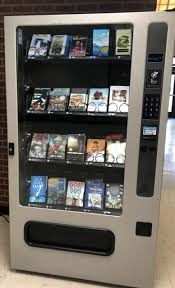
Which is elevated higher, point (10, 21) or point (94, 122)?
point (10, 21)

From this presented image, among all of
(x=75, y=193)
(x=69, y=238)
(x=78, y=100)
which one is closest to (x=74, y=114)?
(x=78, y=100)

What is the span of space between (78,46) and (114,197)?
1106 millimetres

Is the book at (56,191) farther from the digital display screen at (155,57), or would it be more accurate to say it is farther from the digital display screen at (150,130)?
the digital display screen at (155,57)

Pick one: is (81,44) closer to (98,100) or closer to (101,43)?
(101,43)

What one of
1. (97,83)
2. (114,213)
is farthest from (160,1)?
(114,213)

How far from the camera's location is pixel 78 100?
6.82ft

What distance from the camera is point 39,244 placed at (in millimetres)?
2182

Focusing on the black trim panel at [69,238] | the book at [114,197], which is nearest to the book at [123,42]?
the book at [114,197]

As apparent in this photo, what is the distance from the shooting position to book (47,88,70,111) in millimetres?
2094

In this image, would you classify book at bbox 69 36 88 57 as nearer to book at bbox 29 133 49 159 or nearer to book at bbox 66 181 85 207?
book at bbox 29 133 49 159

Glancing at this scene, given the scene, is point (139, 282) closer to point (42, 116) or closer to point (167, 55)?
point (42, 116)

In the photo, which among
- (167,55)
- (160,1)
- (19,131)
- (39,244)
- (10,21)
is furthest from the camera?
(160,1)

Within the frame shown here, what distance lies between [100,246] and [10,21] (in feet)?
5.43

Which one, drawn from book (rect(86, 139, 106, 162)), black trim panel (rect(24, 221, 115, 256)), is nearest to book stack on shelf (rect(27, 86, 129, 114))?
book (rect(86, 139, 106, 162))
